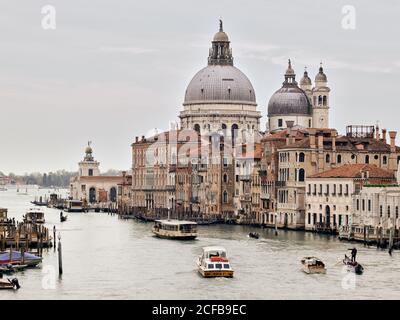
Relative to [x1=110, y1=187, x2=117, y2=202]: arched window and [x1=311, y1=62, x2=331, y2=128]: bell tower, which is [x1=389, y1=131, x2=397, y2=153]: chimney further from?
[x1=110, y1=187, x2=117, y2=202]: arched window

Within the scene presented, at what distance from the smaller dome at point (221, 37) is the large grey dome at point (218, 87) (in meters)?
2.07

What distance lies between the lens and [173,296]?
1677 inches

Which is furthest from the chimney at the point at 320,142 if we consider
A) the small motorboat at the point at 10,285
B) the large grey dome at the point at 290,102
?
the small motorboat at the point at 10,285

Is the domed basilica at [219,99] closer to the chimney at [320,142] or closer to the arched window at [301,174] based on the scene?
the chimney at [320,142]

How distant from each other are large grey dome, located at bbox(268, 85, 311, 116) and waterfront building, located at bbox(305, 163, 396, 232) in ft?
112

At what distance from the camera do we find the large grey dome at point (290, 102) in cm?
10762

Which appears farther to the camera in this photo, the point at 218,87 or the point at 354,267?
the point at 218,87

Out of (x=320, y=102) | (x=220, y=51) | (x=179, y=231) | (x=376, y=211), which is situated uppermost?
(x=220, y=51)

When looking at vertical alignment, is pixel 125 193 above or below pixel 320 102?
below

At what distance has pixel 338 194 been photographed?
69.7 metres

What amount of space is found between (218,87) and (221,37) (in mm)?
4711

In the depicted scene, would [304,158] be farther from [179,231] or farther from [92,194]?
[92,194]

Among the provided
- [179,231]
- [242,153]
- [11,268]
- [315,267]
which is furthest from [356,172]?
[11,268]
